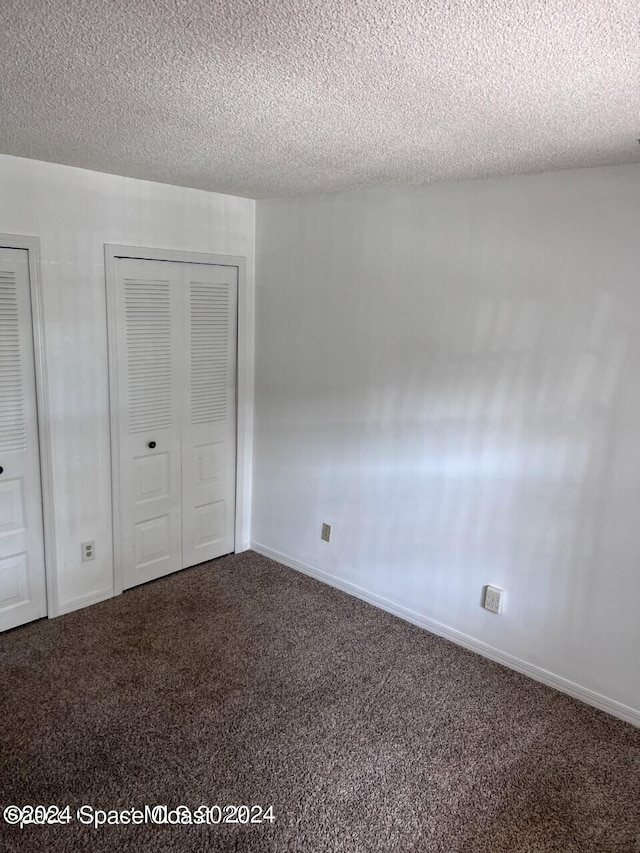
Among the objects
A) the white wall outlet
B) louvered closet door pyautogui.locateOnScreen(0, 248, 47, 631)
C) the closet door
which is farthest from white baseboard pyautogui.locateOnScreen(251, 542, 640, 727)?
louvered closet door pyautogui.locateOnScreen(0, 248, 47, 631)

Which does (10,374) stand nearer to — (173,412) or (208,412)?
(173,412)

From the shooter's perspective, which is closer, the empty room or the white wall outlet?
the empty room

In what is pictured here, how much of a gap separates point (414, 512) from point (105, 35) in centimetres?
266

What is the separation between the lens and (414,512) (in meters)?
3.49

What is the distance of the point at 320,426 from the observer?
3.87 metres

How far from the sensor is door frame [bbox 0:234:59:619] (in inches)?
119

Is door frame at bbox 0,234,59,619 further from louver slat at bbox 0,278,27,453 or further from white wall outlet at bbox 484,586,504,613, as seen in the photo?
white wall outlet at bbox 484,586,504,613

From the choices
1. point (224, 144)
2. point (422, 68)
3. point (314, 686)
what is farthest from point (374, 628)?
point (422, 68)

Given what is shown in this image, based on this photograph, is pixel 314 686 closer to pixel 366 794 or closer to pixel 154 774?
pixel 366 794

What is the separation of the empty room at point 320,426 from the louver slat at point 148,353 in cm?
2

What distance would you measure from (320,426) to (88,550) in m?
1.51

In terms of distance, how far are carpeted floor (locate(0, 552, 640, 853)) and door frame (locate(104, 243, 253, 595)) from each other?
69cm

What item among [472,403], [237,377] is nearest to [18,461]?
[237,377]

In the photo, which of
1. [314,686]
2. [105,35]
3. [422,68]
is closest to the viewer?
[105,35]
